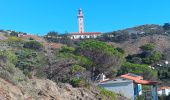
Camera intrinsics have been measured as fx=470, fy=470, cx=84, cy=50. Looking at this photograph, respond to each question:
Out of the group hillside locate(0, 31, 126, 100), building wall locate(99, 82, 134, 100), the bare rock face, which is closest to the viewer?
the bare rock face

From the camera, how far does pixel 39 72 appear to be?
27375mm

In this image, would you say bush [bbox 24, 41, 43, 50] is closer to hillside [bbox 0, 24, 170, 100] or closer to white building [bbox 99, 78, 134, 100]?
hillside [bbox 0, 24, 170, 100]

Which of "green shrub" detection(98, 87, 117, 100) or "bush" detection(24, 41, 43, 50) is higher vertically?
"bush" detection(24, 41, 43, 50)

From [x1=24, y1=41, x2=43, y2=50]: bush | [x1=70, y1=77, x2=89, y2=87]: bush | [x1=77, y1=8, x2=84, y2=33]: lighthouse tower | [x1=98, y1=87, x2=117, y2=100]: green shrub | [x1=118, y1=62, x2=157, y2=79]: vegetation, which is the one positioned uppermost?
[x1=77, y1=8, x2=84, y2=33]: lighthouse tower

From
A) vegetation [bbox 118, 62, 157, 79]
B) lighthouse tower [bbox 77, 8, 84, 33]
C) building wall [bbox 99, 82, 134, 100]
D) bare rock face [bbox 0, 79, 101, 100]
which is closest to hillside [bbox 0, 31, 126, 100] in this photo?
bare rock face [bbox 0, 79, 101, 100]

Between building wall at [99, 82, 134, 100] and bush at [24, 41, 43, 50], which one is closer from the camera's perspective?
building wall at [99, 82, 134, 100]

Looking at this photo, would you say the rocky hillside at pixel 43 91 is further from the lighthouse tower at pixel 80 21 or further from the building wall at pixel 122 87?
the lighthouse tower at pixel 80 21

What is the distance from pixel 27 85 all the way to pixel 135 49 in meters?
79.5

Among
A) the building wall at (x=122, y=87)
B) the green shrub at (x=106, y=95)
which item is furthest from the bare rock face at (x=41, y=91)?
the building wall at (x=122, y=87)

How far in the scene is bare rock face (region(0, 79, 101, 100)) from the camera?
59.4 feet

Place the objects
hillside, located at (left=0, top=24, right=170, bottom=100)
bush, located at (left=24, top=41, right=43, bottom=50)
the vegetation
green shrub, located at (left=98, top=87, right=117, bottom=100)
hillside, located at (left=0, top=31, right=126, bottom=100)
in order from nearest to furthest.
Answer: hillside, located at (left=0, top=31, right=126, bottom=100)
hillside, located at (left=0, top=24, right=170, bottom=100)
green shrub, located at (left=98, top=87, right=117, bottom=100)
the vegetation
bush, located at (left=24, top=41, right=43, bottom=50)

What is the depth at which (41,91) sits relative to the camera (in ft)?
69.9

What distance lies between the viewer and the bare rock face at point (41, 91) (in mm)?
18094

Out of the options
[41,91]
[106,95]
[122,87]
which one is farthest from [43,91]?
[122,87]
